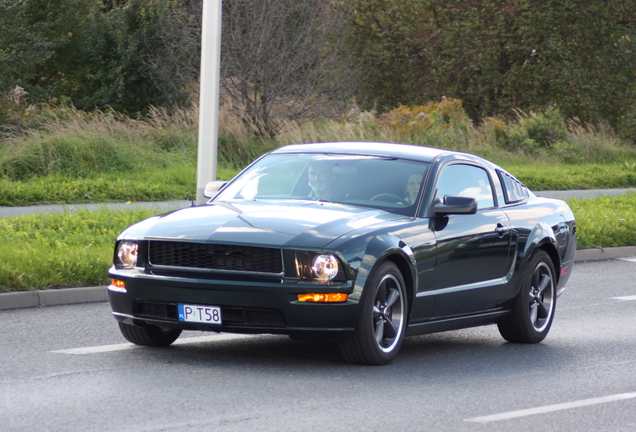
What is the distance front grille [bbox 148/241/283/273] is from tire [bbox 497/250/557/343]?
262 centimetres

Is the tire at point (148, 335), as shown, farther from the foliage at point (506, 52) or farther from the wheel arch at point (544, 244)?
the foliage at point (506, 52)

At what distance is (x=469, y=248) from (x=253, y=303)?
6.55 ft

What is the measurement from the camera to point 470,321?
26.5 feet

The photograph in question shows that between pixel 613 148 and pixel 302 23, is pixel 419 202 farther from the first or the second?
pixel 613 148

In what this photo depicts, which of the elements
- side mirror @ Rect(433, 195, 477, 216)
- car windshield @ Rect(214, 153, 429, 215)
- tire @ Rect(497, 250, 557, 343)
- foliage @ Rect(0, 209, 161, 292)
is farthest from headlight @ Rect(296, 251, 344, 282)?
foliage @ Rect(0, 209, 161, 292)

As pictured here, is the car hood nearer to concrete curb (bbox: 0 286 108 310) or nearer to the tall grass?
concrete curb (bbox: 0 286 108 310)

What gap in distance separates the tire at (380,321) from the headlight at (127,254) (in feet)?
4.85

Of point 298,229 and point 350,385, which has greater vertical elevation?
point 298,229

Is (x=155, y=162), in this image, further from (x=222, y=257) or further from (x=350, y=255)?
(x=350, y=255)

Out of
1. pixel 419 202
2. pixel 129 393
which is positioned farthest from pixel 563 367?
pixel 129 393

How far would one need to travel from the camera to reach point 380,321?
7.07 metres

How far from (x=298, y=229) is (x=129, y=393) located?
149 centimetres

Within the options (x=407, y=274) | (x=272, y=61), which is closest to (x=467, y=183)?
(x=407, y=274)

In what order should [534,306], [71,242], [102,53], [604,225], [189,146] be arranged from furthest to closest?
[102,53]
[189,146]
[604,225]
[71,242]
[534,306]
